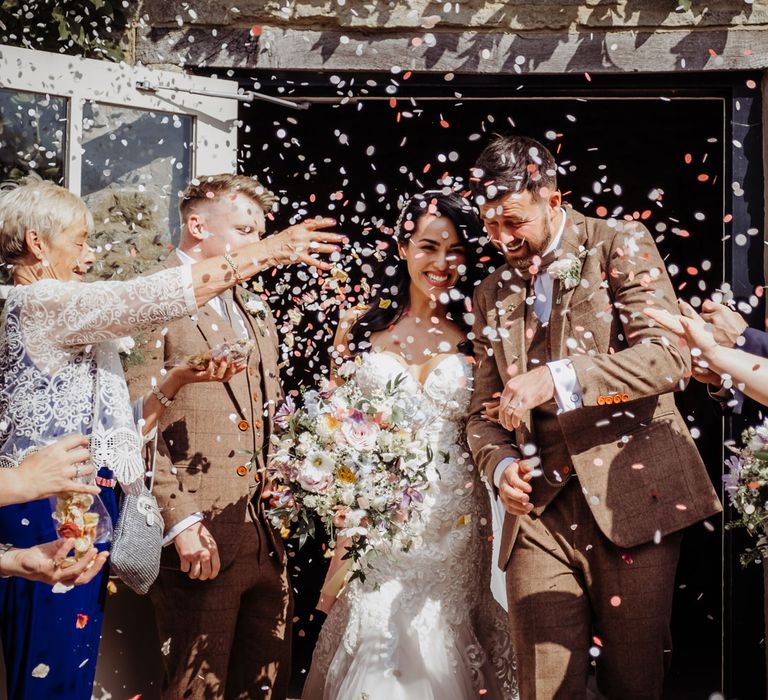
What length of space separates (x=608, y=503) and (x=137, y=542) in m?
1.50

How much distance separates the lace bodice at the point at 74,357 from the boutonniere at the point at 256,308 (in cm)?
91

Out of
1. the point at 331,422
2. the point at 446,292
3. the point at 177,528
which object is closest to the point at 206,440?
the point at 177,528

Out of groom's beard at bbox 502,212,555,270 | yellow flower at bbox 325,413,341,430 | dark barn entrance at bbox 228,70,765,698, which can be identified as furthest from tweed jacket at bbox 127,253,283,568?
dark barn entrance at bbox 228,70,765,698

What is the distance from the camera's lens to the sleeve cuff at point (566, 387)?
10.2ft

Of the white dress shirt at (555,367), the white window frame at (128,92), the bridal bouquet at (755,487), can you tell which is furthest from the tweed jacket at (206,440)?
the bridal bouquet at (755,487)

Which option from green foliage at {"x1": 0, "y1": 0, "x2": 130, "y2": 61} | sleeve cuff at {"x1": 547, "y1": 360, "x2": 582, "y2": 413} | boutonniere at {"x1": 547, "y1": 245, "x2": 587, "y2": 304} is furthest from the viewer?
green foliage at {"x1": 0, "y1": 0, "x2": 130, "y2": 61}

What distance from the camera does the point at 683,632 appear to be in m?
6.47

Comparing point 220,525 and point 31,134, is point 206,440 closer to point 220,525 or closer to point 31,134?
point 220,525

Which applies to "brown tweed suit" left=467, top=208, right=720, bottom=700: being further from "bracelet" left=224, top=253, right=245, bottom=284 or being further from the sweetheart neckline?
"bracelet" left=224, top=253, right=245, bottom=284

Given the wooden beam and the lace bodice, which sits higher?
the wooden beam

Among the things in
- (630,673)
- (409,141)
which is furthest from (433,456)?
(409,141)

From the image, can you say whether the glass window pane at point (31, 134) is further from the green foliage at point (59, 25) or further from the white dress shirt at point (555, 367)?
the white dress shirt at point (555, 367)

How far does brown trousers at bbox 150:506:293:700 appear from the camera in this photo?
11.6ft

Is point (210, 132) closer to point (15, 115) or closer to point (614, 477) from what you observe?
point (15, 115)
